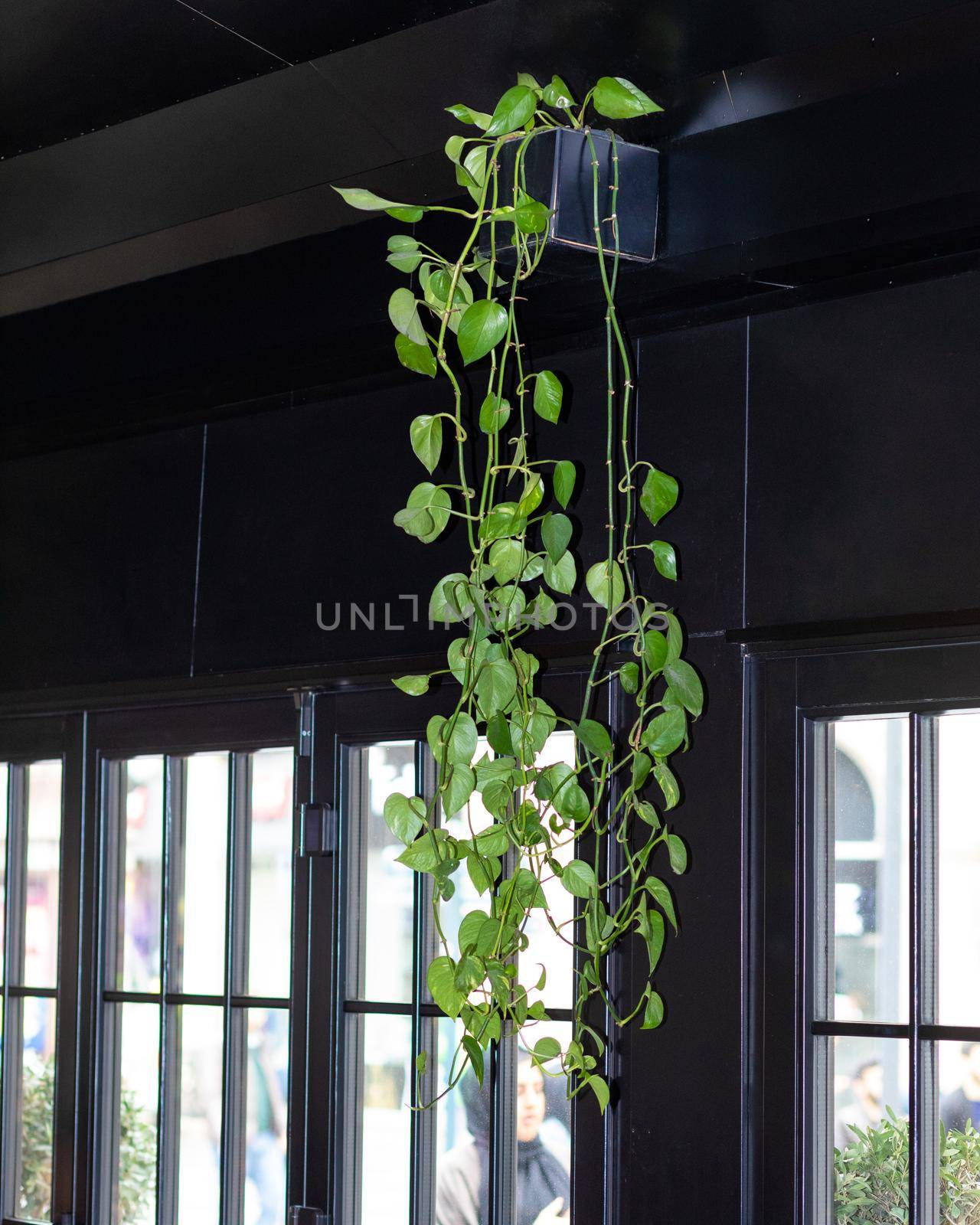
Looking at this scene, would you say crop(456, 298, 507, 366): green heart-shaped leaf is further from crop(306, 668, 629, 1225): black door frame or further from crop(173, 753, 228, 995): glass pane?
crop(173, 753, 228, 995): glass pane

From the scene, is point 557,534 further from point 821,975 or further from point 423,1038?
point 423,1038

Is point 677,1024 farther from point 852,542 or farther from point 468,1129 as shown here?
point 852,542

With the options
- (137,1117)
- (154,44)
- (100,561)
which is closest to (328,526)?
(100,561)

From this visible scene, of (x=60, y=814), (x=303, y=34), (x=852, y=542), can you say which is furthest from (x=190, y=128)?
(x=60, y=814)

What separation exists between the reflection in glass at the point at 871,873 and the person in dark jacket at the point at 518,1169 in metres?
0.65

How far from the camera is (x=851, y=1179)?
2.35m

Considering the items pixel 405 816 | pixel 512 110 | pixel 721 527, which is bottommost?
pixel 405 816

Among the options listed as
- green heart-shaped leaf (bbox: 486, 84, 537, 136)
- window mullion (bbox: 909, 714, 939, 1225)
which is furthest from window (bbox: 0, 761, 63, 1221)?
green heart-shaped leaf (bbox: 486, 84, 537, 136)

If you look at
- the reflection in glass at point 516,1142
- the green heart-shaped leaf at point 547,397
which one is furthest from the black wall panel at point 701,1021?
the green heart-shaped leaf at point 547,397

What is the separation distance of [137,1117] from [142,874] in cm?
56

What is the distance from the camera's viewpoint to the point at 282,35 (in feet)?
6.98

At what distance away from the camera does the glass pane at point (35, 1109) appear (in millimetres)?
3500

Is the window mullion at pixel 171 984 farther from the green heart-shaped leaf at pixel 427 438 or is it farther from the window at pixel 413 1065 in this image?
the green heart-shaped leaf at pixel 427 438

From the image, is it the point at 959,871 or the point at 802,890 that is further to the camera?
the point at 802,890
